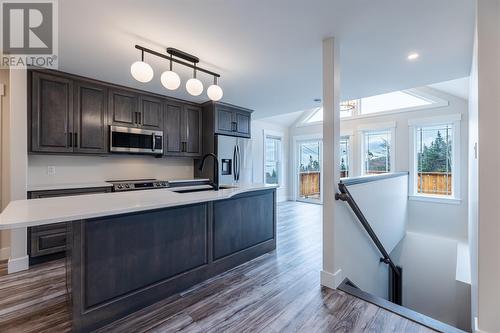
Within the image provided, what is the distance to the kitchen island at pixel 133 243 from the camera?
5.16 ft

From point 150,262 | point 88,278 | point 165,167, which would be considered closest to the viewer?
point 88,278

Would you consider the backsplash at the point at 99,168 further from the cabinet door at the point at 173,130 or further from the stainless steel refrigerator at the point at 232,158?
the stainless steel refrigerator at the point at 232,158

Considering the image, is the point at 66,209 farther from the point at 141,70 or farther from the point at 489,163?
the point at 489,163

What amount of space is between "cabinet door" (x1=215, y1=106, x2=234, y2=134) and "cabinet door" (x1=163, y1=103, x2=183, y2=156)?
0.70 metres

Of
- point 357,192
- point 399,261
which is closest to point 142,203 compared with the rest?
point 357,192

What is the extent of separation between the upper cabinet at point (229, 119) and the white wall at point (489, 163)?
366 cm

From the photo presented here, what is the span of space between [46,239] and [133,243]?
1887mm

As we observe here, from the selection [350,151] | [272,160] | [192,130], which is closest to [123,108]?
[192,130]

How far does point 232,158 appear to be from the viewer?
4652 mm

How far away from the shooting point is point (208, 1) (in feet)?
5.65

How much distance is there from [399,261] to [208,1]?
5324mm

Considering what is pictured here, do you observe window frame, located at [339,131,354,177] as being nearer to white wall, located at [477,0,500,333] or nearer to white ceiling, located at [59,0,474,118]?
white ceiling, located at [59,0,474,118]

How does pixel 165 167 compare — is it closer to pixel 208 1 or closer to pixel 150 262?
pixel 150 262

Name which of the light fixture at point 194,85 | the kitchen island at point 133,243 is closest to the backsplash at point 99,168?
the kitchen island at point 133,243
